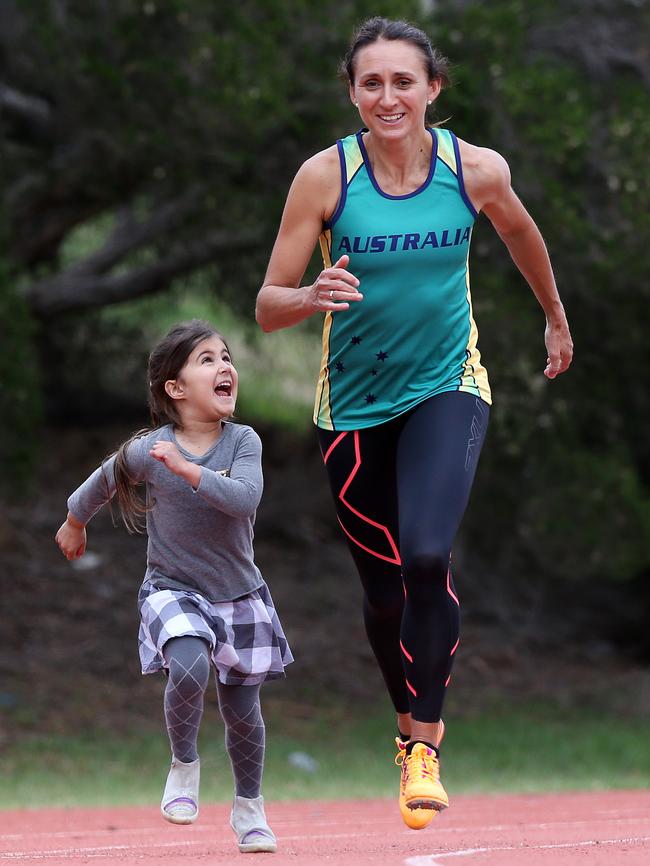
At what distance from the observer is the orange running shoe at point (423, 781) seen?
446cm

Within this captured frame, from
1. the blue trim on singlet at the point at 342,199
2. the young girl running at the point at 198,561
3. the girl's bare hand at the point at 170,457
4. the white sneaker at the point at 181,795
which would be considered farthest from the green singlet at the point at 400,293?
the white sneaker at the point at 181,795

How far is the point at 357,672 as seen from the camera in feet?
52.4

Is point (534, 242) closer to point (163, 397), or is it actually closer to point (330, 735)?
point (163, 397)

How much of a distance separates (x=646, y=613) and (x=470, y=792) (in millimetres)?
7151

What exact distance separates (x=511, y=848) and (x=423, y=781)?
563mm

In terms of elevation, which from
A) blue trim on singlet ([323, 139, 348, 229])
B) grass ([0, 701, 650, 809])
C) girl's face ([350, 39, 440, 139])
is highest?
girl's face ([350, 39, 440, 139])

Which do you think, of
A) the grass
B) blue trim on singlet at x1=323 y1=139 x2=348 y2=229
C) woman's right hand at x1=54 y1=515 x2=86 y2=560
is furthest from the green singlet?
the grass

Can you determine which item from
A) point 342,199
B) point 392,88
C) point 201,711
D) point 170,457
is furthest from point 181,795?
point 392,88

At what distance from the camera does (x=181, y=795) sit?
15.4 feet

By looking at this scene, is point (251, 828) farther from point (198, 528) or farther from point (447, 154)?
point (447, 154)

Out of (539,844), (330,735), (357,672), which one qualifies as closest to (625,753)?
(330,735)

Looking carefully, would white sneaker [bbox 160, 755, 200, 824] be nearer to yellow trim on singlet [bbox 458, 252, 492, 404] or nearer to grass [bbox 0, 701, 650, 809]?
yellow trim on singlet [bbox 458, 252, 492, 404]

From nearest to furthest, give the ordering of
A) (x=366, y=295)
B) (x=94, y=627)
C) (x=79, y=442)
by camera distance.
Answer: (x=366, y=295) < (x=94, y=627) < (x=79, y=442)

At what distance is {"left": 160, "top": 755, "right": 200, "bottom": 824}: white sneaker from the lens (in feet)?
15.2
